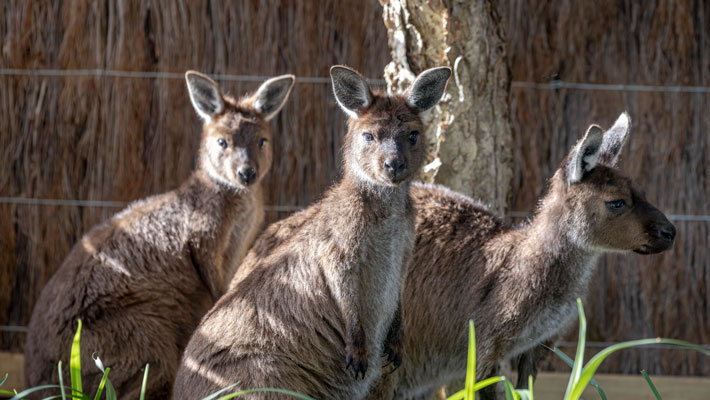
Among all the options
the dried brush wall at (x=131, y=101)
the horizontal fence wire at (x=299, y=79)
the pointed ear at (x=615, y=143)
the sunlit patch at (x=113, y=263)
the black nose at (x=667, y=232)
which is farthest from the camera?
the dried brush wall at (x=131, y=101)

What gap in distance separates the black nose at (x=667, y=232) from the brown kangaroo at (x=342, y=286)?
1344mm

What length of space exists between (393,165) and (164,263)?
2.32 metres

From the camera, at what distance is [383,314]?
4.20 m

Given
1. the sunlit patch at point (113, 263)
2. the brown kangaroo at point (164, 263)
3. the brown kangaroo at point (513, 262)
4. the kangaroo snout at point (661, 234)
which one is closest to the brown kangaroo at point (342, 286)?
the brown kangaroo at point (513, 262)

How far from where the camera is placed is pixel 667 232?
4359mm

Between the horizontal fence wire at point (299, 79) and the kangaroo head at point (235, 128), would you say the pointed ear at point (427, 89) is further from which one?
the horizontal fence wire at point (299, 79)

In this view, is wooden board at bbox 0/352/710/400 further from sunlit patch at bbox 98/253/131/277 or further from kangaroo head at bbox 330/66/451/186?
kangaroo head at bbox 330/66/451/186

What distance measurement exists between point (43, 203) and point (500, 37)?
3.83m

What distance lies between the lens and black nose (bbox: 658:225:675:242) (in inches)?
172

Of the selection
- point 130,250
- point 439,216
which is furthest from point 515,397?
point 130,250

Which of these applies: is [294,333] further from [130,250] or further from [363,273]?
[130,250]

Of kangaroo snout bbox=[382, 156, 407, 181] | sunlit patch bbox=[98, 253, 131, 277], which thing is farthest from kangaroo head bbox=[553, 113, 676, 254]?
sunlit patch bbox=[98, 253, 131, 277]

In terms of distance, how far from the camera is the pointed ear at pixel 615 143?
458 centimetres

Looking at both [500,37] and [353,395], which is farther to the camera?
[500,37]
